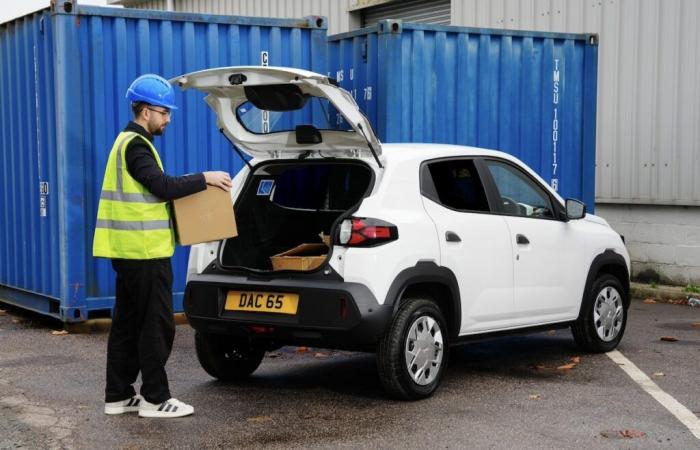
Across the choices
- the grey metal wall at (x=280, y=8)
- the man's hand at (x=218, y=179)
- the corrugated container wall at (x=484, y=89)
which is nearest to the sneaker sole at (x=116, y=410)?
the man's hand at (x=218, y=179)

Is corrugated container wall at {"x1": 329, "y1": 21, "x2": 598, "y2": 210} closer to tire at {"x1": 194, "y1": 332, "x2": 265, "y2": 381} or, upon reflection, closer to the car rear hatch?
the car rear hatch

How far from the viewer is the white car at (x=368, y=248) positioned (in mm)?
6406

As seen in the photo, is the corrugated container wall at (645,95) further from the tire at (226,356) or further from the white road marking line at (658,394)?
the tire at (226,356)

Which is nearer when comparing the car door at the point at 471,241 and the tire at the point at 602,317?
the car door at the point at 471,241

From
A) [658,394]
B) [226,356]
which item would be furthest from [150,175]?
[658,394]

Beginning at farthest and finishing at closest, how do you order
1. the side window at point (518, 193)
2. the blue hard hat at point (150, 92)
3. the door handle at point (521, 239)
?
the side window at point (518, 193) < the door handle at point (521, 239) < the blue hard hat at point (150, 92)

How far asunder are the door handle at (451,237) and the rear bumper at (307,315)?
28.5 inches

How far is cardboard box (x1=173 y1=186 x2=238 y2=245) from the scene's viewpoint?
628 centimetres

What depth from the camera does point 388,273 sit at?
638 cm

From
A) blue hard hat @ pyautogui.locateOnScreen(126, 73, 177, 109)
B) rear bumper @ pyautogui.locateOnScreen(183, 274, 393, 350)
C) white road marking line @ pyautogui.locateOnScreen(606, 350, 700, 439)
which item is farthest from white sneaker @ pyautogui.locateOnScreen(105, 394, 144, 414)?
white road marking line @ pyautogui.locateOnScreen(606, 350, 700, 439)

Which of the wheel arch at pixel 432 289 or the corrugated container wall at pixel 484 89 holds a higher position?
the corrugated container wall at pixel 484 89

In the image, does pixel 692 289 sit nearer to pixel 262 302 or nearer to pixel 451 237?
pixel 451 237

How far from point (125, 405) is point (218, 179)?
1.46 meters

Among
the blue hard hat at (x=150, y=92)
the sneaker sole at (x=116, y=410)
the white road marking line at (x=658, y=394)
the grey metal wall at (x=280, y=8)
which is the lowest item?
the white road marking line at (x=658, y=394)
